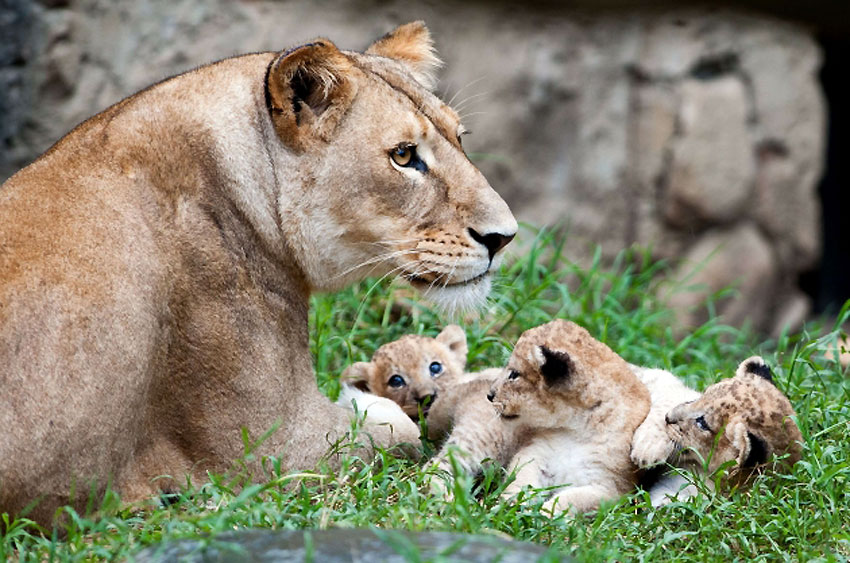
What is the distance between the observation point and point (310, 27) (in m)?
9.16

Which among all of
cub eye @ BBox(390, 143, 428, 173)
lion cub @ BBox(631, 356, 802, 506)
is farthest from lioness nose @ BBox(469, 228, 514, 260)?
lion cub @ BBox(631, 356, 802, 506)

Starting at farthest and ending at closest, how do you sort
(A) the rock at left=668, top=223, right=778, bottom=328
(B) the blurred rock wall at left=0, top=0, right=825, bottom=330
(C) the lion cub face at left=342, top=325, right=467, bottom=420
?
1. (A) the rock at left=668, top=223, right=778, bottom=328
2. (B) the blurred rock wall at left=0, top=0, right=825, bottom=330
3. (C) the lion cub face at left=342, top=325, right=467, bottom=420

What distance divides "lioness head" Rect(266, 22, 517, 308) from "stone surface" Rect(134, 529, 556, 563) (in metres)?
1.56

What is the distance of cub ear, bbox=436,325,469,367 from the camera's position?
5.73 metres

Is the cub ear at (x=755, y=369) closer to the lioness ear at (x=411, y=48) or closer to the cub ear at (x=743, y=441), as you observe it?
the cub ear at (x=743, y=441)

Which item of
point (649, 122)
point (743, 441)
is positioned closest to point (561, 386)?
point (743, 441)

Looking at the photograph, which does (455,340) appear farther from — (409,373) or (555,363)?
(555,363)

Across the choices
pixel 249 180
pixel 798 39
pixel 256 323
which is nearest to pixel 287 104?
→ pixel 249 180

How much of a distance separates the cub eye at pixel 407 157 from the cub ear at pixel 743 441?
5.20ft

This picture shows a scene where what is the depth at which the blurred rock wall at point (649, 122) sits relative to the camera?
9.63 metres

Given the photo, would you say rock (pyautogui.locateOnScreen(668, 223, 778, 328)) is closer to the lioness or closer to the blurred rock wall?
the blurred rock wall

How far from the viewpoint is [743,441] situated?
13.7ft

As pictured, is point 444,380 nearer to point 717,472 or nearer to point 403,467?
point 403,467

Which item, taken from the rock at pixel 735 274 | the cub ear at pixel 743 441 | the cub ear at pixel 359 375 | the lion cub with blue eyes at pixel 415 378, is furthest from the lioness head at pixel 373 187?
the rock at pixel 735 274
